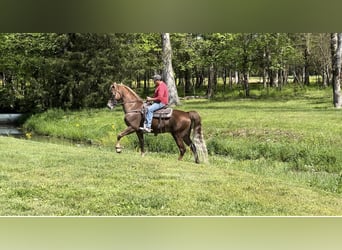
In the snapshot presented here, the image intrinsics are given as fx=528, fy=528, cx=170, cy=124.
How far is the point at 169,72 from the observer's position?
5.50 m

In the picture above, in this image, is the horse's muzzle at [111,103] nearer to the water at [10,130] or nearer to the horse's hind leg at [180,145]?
the horse's hind leg at [180,145]

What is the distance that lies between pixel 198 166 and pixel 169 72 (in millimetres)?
1029

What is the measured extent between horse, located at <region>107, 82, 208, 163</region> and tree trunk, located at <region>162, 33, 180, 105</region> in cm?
15

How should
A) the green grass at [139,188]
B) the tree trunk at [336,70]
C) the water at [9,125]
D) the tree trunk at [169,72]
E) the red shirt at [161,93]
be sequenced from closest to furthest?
the green grass at [139,188], the red shirt at [161,93], the tree trunk at [169,72], the tree trunk at [336,70], the water at [9,125]

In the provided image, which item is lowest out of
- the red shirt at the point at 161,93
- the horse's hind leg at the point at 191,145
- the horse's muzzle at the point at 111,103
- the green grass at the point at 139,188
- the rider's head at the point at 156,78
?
the green grass at the point at 139,188

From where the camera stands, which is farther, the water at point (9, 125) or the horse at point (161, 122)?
the water at point (9, 125)

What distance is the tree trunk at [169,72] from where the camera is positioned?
17.4 ft

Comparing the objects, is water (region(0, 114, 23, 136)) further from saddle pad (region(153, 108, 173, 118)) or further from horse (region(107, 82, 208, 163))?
saddle pad (region(153, 108, 173, 118))

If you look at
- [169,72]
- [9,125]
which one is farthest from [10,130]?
[169,72]

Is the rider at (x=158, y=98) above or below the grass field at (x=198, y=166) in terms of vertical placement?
above

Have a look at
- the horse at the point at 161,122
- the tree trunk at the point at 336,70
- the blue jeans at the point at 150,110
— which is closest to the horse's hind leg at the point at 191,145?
the horse at the point at 161,122

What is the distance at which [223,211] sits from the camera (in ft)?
16.1

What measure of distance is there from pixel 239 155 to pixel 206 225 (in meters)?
1.04
